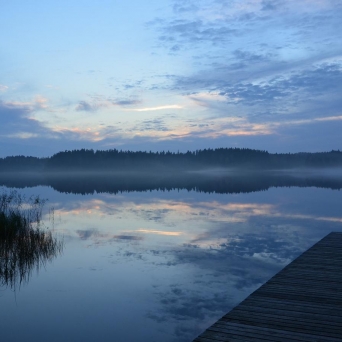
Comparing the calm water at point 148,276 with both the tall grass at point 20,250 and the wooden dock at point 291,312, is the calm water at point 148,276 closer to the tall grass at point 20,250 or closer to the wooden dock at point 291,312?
the tall grass at point 20,250

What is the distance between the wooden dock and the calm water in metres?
0.93

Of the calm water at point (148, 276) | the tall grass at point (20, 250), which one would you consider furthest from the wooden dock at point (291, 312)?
the tall grass at point (20, 250)

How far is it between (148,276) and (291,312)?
13.5 feet

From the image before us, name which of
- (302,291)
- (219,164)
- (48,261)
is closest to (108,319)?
(302,291)

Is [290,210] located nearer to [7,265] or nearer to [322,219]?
[322,219]

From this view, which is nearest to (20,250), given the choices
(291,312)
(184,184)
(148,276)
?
(148,276)

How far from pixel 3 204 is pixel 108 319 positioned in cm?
889

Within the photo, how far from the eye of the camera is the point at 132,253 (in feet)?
36.6

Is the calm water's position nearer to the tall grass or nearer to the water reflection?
the tall grass

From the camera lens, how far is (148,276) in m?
8.78

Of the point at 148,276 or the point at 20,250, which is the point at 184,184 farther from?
the point at 148,276

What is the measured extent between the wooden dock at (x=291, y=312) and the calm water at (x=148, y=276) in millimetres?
925

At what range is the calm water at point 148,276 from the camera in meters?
6.29

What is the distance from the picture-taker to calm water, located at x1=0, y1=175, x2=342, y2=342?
20.6 feet
